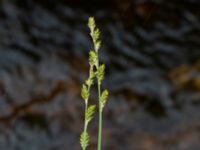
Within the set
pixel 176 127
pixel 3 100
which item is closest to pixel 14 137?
pixel 3 100

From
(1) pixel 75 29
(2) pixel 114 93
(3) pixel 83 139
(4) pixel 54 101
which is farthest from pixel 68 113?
(3) pixel 83 139

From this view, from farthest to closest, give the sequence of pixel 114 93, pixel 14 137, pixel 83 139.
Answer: pixel 114 93
pixel 14 137
pixel 83 139

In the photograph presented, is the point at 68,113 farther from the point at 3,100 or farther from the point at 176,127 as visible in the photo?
the point at 176,127

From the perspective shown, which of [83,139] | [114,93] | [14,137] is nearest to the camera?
[83,139]

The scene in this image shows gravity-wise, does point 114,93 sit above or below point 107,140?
above

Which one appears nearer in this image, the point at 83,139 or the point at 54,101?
the point at 83,139

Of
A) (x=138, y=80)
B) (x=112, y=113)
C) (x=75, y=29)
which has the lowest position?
(x=112, y=113)
